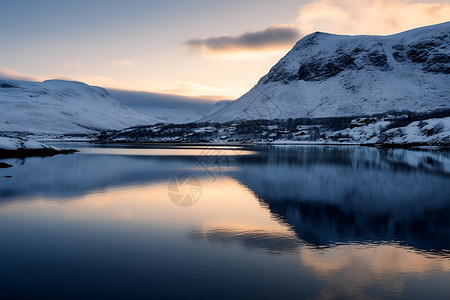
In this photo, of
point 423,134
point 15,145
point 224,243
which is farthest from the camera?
point 423,134

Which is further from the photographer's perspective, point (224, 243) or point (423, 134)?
point (423, 134)

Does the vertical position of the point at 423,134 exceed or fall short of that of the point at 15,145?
it falls short

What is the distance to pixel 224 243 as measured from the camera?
57.4 feet

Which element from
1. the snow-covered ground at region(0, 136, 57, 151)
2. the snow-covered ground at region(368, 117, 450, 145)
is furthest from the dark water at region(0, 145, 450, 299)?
the snow-covered ground at region(368, 117, 450, 145)

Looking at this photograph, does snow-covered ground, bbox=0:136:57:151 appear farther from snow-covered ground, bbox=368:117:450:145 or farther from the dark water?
snow-covered ground, bbox=368:117:450:145

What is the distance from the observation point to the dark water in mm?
12312

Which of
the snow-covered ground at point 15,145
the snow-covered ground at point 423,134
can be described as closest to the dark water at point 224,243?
the snow-covered ground at point 15,145

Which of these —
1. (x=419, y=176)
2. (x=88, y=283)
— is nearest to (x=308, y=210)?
(x=88, y=283)

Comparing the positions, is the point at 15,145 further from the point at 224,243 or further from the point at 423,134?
the point at 423,134

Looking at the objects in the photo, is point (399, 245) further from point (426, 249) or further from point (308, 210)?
point (308, 210)

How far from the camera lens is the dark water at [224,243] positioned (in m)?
12.3

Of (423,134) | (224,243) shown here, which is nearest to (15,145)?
(224,243)

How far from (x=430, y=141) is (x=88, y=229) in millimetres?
130794

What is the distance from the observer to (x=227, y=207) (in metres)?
26.5
